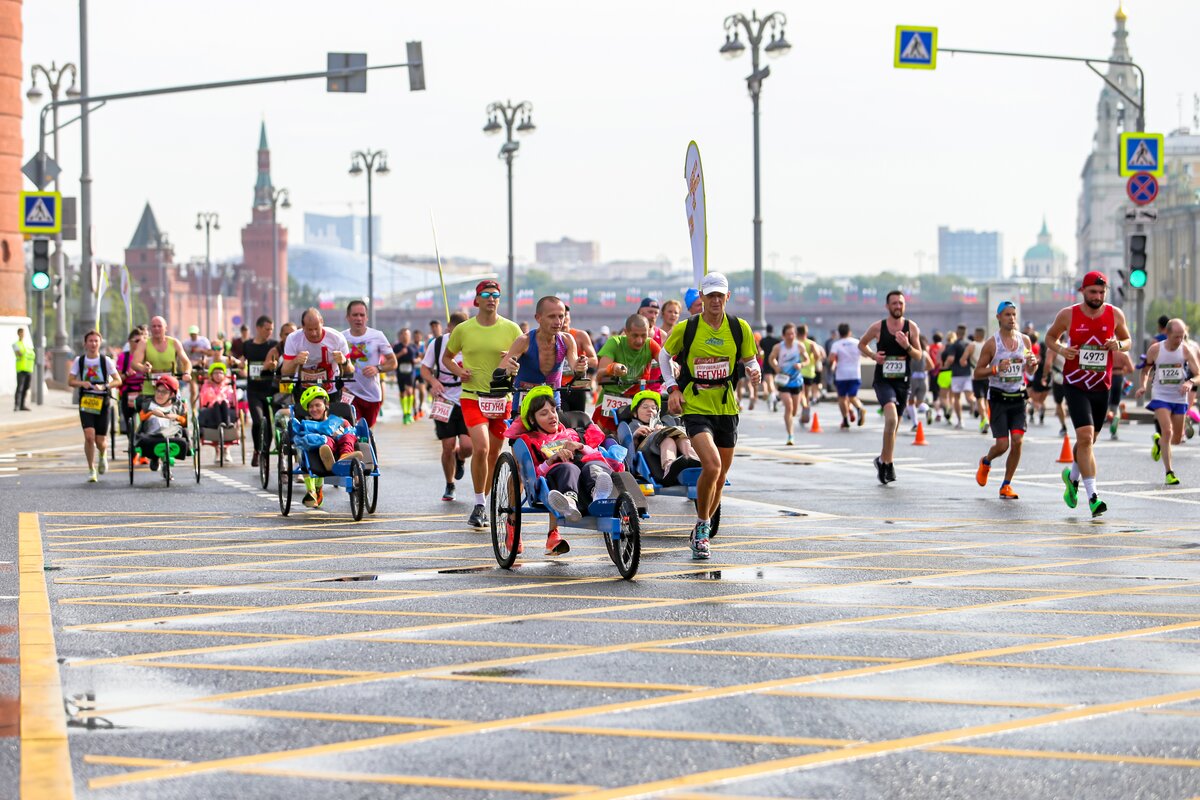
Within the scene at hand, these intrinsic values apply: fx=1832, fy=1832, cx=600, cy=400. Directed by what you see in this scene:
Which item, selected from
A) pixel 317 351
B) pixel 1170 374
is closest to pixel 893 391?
pixel 1170 374

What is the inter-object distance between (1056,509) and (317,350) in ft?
21.1

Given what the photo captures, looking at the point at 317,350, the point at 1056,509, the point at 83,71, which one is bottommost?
the point at 1056,509

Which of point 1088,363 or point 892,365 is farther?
point 892,365

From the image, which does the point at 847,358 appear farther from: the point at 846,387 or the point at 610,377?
the point at 610,377

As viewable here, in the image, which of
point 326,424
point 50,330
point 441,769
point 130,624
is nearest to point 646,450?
point 326,424

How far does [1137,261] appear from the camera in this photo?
30.4 metres

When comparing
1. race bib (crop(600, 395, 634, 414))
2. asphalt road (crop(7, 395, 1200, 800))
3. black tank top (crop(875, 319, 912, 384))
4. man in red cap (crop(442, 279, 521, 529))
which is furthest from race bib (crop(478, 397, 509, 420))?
black tank top (crop(875, 319, 912, 384))

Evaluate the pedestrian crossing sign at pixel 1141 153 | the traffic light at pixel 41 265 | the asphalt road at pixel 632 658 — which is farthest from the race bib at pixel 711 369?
the traffic light at pixel 41 265

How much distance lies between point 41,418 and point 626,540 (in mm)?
26207

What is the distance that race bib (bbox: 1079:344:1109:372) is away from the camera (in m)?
14.2

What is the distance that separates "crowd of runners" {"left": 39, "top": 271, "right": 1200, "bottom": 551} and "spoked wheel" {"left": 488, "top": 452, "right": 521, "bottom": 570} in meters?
0.28

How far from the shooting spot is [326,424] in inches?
591

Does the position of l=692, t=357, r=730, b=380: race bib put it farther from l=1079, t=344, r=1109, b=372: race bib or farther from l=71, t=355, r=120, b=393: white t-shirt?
l=71, t=355, r=120, b=393: white t-shirt

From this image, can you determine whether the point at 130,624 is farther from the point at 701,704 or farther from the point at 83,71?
the point at 83,71
